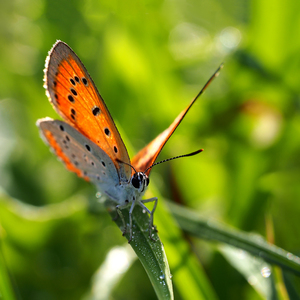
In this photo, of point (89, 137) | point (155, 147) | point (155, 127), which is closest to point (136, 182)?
point (155, 147)

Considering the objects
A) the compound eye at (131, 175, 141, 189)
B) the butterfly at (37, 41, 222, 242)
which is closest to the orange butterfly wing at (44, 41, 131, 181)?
the butterfly at (37, 41, 222, 242)

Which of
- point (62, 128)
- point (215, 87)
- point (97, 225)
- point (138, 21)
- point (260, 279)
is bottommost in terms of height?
point (260, 279)

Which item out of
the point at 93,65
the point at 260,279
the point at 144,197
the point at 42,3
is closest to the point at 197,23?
the point at 93,65

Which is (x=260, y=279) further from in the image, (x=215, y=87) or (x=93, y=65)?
(x=93, y=65)

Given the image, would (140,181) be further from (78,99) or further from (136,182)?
(78,99)

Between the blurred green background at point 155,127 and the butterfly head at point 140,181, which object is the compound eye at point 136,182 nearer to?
the butterfly head at point 140,181

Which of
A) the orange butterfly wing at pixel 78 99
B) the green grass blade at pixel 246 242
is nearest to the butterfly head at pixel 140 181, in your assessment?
the orange butterfly wing at pixel 78 99
